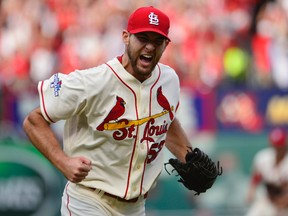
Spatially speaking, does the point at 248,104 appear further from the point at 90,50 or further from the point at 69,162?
the point at 69,162

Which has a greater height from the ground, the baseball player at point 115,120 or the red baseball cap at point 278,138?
the baseball player at point 115,120

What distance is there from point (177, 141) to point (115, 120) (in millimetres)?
777

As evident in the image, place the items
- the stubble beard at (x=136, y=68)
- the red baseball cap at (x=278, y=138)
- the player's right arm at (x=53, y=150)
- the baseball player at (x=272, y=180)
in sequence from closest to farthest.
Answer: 1. the player's right arm at (x=53, y=150)
2. the stubble beard at (x=136, y=68)
3. the red baseball cap at (x=278, y=138)
4. the baseball player at (x=272, y=180)

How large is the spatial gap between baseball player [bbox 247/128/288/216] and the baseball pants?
254 inches

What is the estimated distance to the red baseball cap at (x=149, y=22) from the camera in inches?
249

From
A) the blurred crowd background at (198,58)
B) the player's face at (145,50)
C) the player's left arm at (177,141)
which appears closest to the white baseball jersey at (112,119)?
the player's face at (145,50)

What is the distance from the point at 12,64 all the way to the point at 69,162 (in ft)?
29.6

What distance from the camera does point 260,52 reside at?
15.8 meters

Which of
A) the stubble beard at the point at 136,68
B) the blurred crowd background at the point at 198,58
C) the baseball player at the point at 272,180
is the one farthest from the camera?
the blurred crowd background at the point at 198,58

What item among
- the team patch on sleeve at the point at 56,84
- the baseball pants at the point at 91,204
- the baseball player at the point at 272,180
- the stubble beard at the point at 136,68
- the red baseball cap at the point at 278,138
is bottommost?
the baseball player at the point at 272,180

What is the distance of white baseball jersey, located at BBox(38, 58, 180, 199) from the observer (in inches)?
252

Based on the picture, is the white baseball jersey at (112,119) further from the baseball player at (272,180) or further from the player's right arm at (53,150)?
the baseball player at (272,180)

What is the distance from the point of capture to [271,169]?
1313 centimetres

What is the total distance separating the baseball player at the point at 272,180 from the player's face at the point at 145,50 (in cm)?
666
